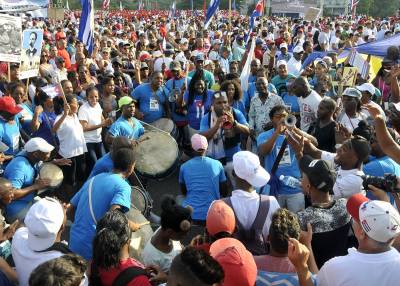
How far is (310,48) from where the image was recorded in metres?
12.4

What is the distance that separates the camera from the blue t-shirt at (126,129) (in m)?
5.91

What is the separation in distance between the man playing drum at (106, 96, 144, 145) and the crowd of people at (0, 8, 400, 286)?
2cm

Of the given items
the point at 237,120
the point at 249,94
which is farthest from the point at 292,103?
the point at 237,120

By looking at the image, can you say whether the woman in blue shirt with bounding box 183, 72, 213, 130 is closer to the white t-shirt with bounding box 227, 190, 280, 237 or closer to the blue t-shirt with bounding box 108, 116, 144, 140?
the blue t-shirt with bounding box 108, 116, 144, 140

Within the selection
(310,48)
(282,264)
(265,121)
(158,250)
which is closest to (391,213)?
(282,264)

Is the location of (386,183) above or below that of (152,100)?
above

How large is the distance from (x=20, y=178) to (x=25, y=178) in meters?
0.06

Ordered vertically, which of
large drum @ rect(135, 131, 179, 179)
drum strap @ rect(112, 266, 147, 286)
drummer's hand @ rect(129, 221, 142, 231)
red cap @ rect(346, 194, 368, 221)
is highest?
red cap @ rect(346, 194, 368, 221)

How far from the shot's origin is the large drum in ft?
19.1

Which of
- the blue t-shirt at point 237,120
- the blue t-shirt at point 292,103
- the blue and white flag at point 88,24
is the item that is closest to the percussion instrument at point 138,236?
the blue t-shirt at point 237,120

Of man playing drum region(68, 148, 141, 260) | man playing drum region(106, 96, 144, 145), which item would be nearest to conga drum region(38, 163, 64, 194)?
man playing drum region(106, 96, 144, 145)

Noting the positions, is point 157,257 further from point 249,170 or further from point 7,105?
point 7,105

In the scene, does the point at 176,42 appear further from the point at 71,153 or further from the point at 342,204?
the point at 342,204

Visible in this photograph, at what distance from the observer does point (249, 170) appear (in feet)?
11.9
